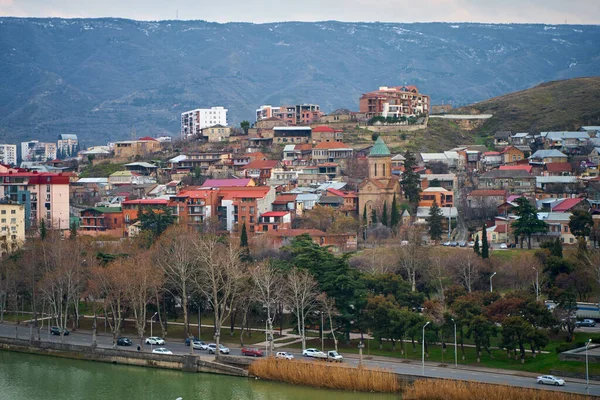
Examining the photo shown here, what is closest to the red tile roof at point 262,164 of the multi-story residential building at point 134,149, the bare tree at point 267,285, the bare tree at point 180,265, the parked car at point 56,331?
the multi-story residential building at point 134,149

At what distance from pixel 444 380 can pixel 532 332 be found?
675 cm

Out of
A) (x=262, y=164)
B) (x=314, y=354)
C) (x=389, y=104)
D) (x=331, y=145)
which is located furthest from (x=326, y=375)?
(x=389, y=104)

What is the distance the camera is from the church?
300 feet

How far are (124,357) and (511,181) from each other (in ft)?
166

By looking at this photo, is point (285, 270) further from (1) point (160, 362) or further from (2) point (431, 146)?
(2) point (431, 146)

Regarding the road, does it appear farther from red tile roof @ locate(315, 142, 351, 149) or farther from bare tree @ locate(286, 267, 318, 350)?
red tile roof @ locate(315, 142, 351, 149)

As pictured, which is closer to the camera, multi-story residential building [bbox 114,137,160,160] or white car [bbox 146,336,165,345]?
white car [bbox 146,336,165,345]

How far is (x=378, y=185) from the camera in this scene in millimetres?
92188

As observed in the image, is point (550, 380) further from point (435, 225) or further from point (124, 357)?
point (435, 225)

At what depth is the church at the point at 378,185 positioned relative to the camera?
9150 centimetres

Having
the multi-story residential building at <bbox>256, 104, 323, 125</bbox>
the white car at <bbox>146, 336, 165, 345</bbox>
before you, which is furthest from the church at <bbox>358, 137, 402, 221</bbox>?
the multi-story residential building at <bbox>256, 104, 323, 125</bbox>

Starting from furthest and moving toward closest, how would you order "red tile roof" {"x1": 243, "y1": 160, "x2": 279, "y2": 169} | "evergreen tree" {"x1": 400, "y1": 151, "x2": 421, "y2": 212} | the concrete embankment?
"red tile roof" {"x1": 243, "y1": 160, "x2": 279, "y2": 169} → "evergreen tree" {"x1": 400, "y1": 151, "x2": 421, "y2": 212} → the concrete embankment

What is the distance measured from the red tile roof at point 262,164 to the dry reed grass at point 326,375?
58565mm

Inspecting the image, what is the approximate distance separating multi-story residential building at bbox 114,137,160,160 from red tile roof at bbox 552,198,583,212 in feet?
202
